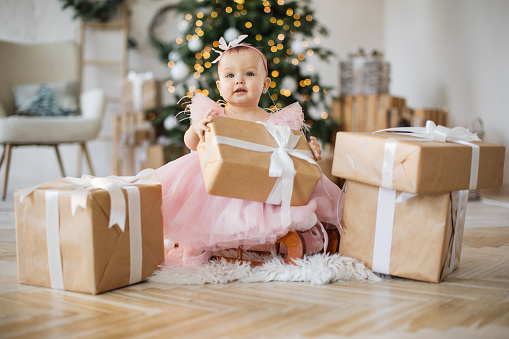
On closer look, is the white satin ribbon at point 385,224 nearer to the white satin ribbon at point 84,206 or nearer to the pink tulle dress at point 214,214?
the pink tulle dress at point 214,214

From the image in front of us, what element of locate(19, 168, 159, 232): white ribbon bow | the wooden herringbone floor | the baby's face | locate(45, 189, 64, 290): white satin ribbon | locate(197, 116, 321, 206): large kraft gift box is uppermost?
the baby's face

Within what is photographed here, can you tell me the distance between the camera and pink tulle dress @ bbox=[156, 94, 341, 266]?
140 cm

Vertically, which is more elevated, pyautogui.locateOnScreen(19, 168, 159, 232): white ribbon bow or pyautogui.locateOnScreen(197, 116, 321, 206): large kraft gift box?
pyautogui.locateOnScreen(197, 116, 321, 206): large kraft gift box

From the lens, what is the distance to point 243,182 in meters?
1.32

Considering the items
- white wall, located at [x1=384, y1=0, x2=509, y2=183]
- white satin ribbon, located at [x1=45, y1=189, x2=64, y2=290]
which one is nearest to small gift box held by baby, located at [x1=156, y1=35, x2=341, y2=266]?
white satin ribbon, located at [x1=45, y1=189, x2=64, y2=290]

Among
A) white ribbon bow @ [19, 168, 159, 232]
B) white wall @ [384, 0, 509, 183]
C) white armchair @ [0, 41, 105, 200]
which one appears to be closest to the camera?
white ribbon bow @ [19, 168, 159, 232]

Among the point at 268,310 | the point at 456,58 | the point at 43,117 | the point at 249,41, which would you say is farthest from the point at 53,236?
the point at 456,58

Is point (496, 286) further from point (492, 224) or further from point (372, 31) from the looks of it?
point (372, 31)

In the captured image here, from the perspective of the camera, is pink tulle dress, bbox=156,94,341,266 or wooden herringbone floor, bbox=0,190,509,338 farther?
pink tulle dress, bbox=156,94,341,266

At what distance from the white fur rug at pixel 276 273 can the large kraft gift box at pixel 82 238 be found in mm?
104

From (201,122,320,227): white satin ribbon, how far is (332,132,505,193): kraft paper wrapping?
0.11 m

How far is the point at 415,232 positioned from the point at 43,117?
2.61 m

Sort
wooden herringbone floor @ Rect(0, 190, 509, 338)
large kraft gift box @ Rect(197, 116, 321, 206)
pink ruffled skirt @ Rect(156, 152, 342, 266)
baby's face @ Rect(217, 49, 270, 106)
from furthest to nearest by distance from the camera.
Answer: baby's face @ Rect(217, 49, 270, 106) → pink ruffled skirt @ Rect(156, 152, 342, 266) → large kraft gift box @ Rect(197, 116, 321, 206) → wooden herringbone floor @ Rect(0, 190, 509, 338)

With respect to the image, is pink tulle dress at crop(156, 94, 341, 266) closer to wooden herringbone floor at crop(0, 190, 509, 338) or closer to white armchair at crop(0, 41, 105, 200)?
wooden herringbone floor at crop(0, 190, 509, 338)
